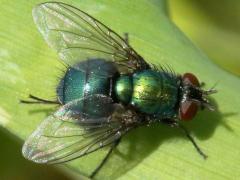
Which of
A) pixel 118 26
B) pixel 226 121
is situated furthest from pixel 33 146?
pixel 226 121

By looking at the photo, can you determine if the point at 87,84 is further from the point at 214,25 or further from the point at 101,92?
the point at 214,25

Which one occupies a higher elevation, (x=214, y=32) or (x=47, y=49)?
(x=214, y=32)

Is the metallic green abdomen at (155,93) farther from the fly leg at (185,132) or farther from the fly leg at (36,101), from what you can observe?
the fly leg at (36,101)

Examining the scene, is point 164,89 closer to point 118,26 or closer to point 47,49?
point 118,26

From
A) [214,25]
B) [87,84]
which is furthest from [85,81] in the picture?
[214,25]

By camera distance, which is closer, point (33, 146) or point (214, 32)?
point (33, 146)

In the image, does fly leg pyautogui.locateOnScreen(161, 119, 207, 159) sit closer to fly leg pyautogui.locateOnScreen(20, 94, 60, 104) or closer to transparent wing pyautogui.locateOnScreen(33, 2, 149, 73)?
transparent wing pyautogui.locateOnScreen(33, 2, 149, 73)
